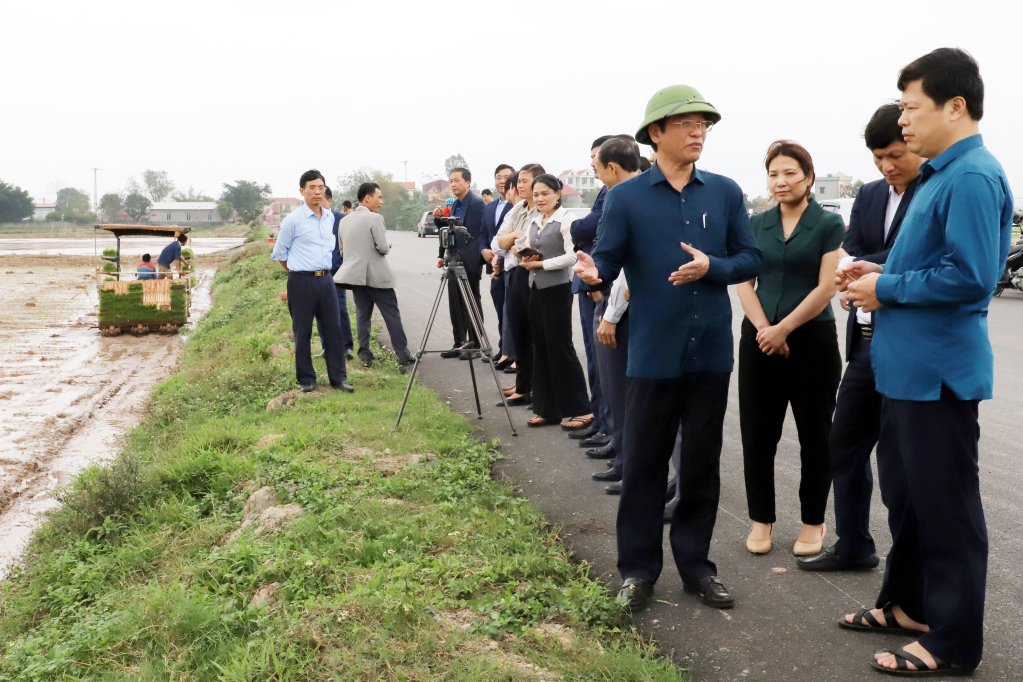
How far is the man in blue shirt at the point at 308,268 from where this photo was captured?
8727 millimetres

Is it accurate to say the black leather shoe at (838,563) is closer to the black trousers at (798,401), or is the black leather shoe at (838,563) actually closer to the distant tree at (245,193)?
the black trousers at (798,401)

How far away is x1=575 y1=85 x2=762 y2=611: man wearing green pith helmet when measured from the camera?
151 inches

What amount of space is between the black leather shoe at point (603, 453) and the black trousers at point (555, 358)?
86 centimetres

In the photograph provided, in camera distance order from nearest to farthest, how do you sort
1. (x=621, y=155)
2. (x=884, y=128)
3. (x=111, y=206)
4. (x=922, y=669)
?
(x=922, y=669) → (x=884, y=128) → (x=621, y=155) → (x=111, y=206)

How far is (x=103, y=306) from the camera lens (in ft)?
57.2

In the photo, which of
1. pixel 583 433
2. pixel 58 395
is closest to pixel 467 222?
pixel 583 433

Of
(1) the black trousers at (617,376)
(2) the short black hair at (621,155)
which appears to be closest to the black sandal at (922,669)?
(1) the black trousers at (617,376)

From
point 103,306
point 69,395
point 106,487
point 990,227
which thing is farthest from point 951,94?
point 103,306

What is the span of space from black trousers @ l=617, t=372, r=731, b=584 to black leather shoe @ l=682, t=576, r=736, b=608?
3 cm

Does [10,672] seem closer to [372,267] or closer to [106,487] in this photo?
[106,487]

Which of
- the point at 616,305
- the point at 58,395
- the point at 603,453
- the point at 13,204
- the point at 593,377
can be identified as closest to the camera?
the point at 616,305

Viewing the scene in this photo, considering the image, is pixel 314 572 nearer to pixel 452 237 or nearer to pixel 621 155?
pixel 621 155

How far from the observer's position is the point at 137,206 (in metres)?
130

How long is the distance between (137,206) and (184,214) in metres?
6.73
